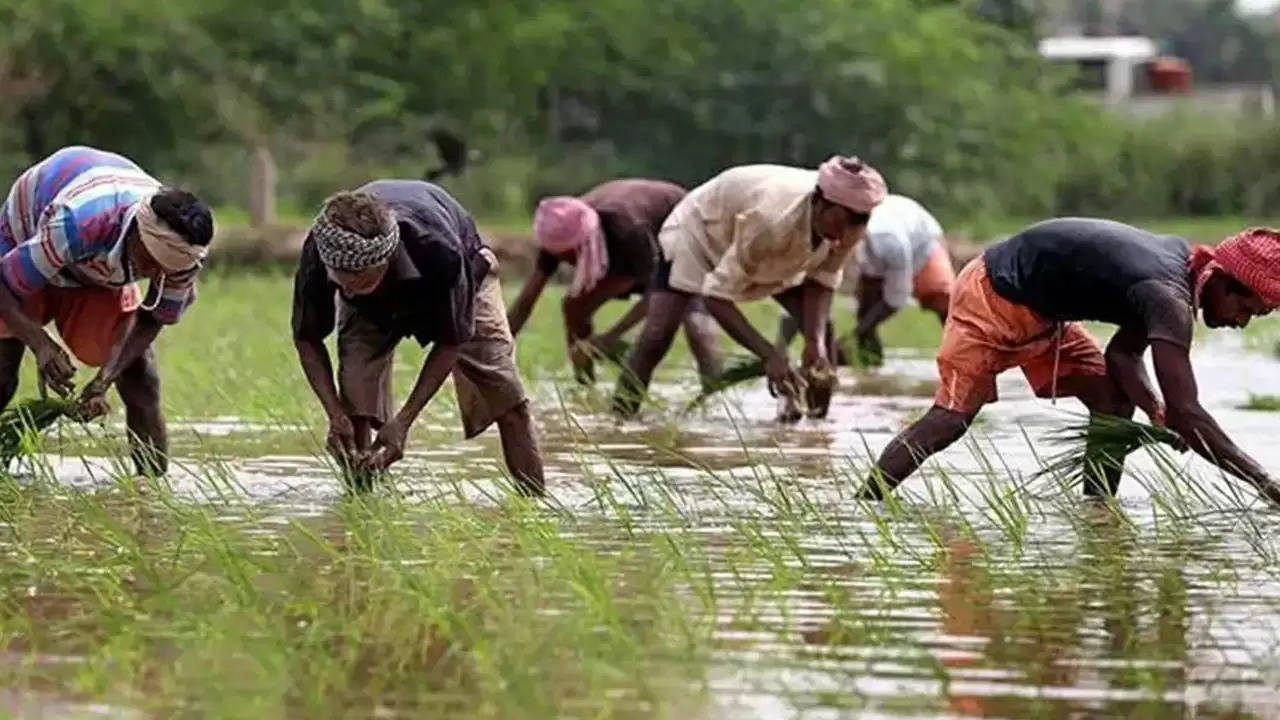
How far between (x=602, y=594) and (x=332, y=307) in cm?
227

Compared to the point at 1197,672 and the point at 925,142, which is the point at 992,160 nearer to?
the point at 925,142

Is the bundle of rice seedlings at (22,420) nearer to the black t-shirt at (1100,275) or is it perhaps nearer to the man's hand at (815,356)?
the black t-shirt at (1100,275)

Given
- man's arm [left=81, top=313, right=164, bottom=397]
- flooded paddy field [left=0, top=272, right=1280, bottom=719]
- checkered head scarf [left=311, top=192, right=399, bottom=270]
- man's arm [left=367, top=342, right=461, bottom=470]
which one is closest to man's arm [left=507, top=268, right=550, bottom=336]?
flooded paddy field [left=0, top=272, right=1280, bottom=719]

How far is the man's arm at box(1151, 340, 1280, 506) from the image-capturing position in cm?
792

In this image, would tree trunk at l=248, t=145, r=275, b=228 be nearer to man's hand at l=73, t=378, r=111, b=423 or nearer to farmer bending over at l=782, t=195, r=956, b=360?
farmer bending over at l=782, t=195, r=956, b=360

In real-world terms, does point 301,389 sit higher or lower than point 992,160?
higher

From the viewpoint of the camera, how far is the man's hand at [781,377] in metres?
11.6

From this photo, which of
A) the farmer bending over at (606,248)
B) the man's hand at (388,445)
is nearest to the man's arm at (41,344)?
the man's hand at (388,445)

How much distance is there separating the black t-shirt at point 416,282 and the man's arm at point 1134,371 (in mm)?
2045

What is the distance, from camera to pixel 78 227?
8422mm

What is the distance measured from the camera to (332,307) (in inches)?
314

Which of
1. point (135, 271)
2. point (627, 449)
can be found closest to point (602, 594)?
point (135, 271)

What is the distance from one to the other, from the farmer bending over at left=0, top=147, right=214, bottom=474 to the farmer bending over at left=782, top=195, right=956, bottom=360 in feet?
19.2

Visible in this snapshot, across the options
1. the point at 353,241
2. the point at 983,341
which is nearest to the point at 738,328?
the point at 983,341
